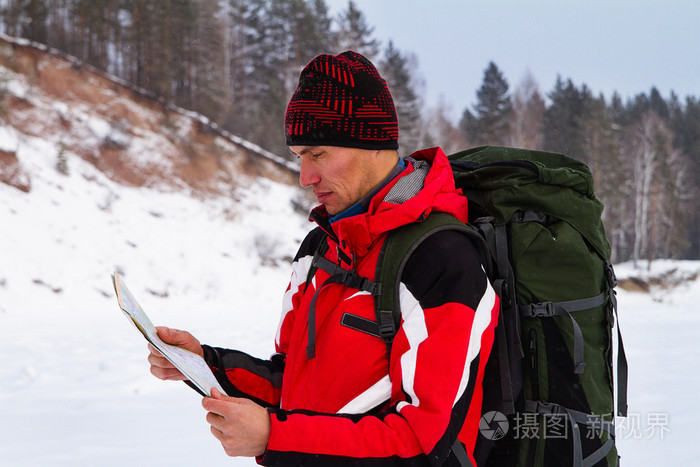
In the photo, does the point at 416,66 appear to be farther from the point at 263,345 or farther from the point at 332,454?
the point at 332,454

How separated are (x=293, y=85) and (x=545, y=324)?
89.4ft

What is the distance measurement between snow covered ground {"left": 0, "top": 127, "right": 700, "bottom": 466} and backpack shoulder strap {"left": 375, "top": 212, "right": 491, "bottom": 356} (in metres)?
2.35

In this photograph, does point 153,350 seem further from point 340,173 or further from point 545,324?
point 545,324

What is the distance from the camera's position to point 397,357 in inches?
51.6

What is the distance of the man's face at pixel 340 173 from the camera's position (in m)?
1.56

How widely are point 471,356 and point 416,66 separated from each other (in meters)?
30.3

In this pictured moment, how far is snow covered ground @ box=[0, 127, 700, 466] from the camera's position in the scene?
3.71 m

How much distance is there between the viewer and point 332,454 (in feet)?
4.04

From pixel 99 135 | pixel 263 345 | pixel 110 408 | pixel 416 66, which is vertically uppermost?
pixel 416 66

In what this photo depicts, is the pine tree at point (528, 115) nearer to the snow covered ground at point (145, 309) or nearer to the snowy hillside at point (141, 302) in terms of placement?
the snowy hillside at point (141, 302)

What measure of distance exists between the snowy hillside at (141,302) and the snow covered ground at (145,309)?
0.02 metres

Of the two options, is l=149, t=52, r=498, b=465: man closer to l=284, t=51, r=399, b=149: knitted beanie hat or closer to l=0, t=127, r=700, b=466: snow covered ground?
l=284, t=51, r=399, b=149: knitted beanie hat

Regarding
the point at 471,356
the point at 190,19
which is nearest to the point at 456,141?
the point at 190,19

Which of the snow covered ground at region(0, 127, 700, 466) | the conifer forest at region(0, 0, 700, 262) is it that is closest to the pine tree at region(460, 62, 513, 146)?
the conifer forest at region(0, 0, 700, 262)
